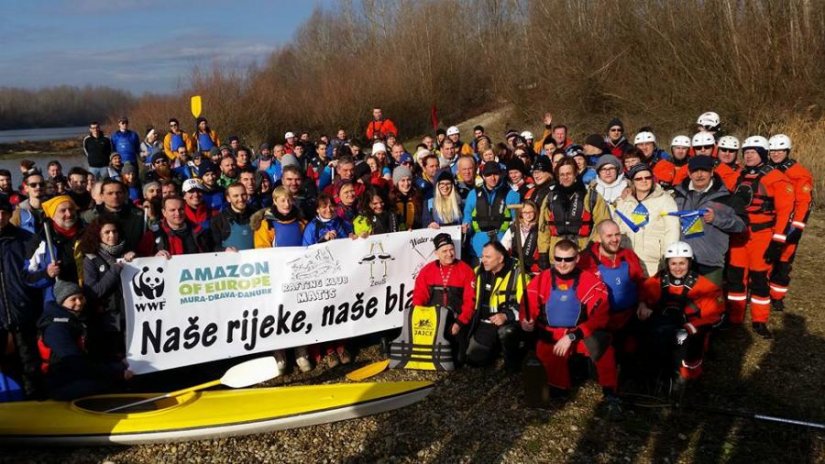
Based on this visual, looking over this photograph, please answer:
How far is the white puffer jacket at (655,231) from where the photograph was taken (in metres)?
5.80

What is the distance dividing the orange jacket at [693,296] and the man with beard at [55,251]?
5.50 m

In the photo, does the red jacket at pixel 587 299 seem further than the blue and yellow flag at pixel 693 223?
No

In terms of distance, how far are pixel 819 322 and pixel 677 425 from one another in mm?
3537

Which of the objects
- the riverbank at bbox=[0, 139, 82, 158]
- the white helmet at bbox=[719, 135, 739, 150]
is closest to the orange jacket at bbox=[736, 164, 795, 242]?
the white helmet at bbox=[719, 135, 739, 150]

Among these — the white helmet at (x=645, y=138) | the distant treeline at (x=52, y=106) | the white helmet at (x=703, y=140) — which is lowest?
the white helmet at (x=703, y=140)

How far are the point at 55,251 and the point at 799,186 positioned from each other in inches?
324

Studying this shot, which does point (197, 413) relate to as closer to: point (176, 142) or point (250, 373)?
point (250, 373)

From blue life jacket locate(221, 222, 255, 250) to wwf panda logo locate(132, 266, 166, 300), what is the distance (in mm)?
792

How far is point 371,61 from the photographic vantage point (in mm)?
34094

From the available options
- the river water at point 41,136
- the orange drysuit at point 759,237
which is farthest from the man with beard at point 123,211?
the river water at point 41,136

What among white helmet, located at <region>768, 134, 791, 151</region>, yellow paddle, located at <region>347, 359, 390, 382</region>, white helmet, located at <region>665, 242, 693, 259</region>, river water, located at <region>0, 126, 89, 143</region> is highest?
river water, located at <region>0, 126, 89, 143</region>

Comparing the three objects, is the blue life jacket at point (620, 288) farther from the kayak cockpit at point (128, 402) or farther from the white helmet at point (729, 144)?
the kayak cockpit at point (128, 402)

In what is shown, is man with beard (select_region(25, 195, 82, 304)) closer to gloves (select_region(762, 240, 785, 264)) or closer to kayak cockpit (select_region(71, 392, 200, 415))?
kayak cockpit (select_region(71, 392, 200, 415))

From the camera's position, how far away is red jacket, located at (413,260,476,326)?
606 centimetres
